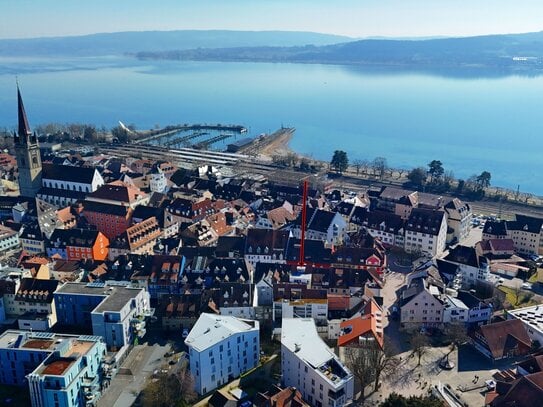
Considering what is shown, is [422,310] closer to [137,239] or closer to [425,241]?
[425,241]

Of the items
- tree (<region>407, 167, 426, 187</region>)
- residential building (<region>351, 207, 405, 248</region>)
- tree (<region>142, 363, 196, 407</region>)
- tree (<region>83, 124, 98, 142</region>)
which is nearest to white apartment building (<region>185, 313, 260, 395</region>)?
tree (<region>142, 363, 196, 407</region>)

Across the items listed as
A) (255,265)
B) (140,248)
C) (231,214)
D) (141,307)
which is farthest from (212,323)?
(231,214)

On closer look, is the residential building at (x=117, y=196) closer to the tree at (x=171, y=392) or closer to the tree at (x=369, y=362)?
the tree at (x=171, y=392)

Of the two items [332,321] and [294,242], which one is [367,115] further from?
[332,321]

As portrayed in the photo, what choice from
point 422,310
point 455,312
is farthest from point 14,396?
point 455,312

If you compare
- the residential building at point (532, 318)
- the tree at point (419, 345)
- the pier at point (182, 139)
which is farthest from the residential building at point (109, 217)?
the pier at point (182, 139)

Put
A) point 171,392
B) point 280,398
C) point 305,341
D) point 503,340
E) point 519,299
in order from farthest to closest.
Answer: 1. point 519,299
2. point 503,340
3. point 305,341
4. point 171,392
5. point 280,398
